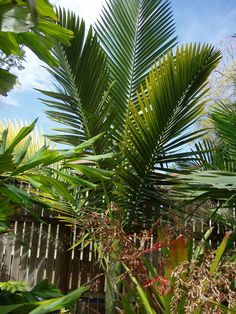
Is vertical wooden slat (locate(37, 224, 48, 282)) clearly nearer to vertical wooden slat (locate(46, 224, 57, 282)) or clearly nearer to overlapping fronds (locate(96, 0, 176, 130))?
vertical wooden slat (locate(46, 224, 57, 282))

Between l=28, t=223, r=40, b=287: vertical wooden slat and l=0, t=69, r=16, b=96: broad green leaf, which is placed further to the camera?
l=28, t=223, r=40, b=287: vertical wooden slat

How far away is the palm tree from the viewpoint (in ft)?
8.50

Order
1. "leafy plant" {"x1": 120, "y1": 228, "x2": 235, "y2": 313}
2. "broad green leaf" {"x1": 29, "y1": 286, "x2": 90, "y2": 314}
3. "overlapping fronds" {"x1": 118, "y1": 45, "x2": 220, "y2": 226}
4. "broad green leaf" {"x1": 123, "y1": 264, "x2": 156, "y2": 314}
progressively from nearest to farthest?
"broad green leaf" {"x1": 29, "y1": 286, "x2": 90, "y2": 314}, "leafy plant" {"x1": 120, "y1": 228, "x2": 235, "y2": 313}, "broad green leaf" {"x1": 123, "y1": 264, "x2": 156, "y2": 314}, "overlapping fronds" {"x1": 118, "y1": 45, "x2": 220, "y2": 226}

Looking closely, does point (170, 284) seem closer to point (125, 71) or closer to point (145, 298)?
point (145, 298)

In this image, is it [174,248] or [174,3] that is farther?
[174,3]

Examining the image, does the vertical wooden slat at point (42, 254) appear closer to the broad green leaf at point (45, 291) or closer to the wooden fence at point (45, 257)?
the wooden fence at point (45, 257)

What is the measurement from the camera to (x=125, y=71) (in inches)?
117

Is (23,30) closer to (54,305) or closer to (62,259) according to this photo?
(54,305)

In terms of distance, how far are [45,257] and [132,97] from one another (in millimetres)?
1542

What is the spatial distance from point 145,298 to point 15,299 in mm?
601

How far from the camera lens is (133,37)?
303cm

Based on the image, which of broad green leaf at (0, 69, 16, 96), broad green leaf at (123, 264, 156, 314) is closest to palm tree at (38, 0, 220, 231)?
broad green leaf at (123, 264, 156, 314)

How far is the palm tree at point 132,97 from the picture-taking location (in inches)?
102

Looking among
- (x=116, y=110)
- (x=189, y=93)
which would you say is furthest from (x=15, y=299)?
(x=189, y=93)
